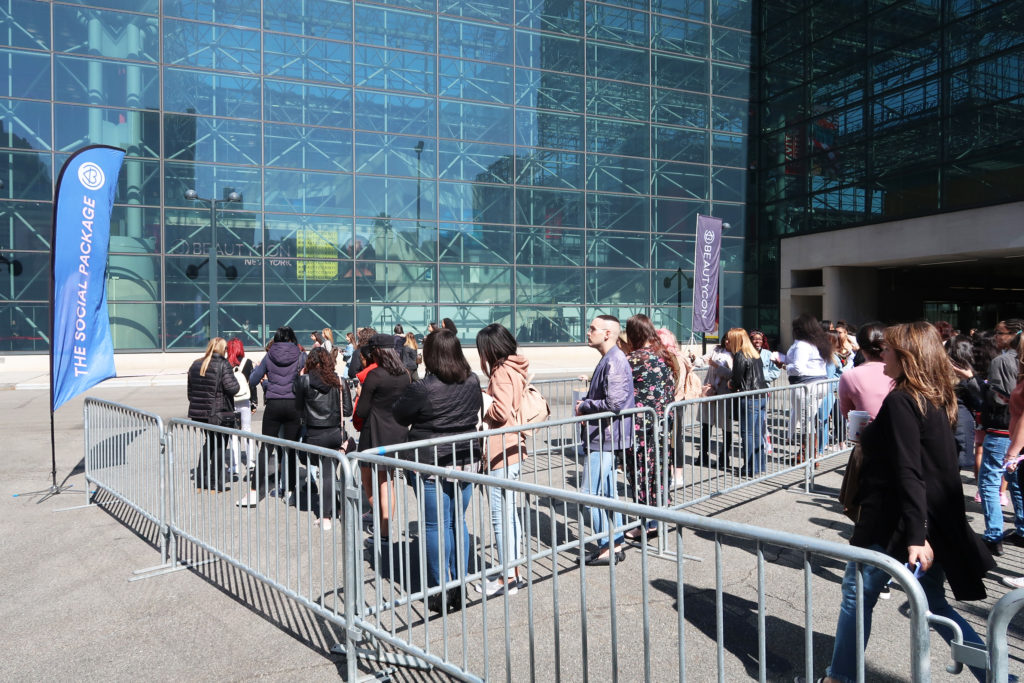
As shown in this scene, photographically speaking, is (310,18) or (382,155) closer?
(310,18)

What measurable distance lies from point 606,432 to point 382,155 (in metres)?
22.5

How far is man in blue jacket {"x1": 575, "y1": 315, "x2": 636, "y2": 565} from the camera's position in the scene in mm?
5027

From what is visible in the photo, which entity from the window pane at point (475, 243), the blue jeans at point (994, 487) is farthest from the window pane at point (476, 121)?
the blue jeans at point (994, 487)

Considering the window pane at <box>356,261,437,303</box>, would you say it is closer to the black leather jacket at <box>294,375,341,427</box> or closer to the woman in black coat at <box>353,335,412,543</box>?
the black leather jacket at <box>294,375,341,427</box>

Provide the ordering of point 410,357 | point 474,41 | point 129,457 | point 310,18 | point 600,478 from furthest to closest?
1. point 474,41
2. point 310,18
3. point 410,357
4. point 129,457
5. point 600,478

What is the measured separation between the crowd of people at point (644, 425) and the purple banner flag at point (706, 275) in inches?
408

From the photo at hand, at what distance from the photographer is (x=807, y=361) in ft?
26.5

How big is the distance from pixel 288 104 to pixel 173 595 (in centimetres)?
2324

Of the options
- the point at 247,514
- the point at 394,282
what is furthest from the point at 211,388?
the point at 394,282

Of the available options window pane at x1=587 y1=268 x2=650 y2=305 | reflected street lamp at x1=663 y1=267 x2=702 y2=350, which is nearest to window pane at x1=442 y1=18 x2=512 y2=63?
window pane at x1=587 y1=268 x2=650 y2=305

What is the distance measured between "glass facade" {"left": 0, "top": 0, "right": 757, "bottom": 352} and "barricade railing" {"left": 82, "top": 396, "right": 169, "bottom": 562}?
1694cm

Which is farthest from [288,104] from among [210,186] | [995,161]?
[995,161]

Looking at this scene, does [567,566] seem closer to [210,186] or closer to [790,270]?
[210,186]

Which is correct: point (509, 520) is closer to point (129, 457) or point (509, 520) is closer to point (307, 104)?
point (129, 457)
